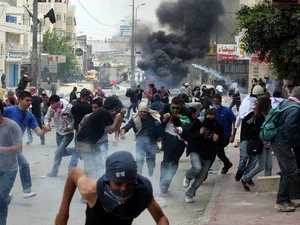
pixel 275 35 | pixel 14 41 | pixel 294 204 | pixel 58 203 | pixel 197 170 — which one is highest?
pixel 14 41

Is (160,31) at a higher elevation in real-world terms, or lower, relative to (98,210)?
higher

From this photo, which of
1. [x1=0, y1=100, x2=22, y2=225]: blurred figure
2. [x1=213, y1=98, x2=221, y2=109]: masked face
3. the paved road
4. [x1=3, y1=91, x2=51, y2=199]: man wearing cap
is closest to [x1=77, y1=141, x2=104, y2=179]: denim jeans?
the paved road

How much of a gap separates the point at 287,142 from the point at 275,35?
17.9 feet

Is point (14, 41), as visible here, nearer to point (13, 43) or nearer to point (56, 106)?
point (13, 43)

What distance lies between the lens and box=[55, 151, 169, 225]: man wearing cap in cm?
380

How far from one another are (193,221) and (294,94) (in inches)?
74.9

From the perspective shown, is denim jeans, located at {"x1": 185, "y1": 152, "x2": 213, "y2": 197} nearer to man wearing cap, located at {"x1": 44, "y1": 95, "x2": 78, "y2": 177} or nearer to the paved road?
the paved road

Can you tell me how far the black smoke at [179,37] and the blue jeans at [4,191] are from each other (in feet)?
89.8

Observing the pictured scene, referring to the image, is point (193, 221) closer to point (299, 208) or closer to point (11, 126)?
point (299, 208)

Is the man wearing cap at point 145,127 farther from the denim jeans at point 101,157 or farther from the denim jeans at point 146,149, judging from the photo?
the denim jeans at point 101,157

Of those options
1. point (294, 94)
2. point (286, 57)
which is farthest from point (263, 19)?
point (294, 94)

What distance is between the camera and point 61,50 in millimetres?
78000

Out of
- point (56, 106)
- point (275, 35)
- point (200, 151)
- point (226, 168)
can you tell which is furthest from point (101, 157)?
point (275, 35)

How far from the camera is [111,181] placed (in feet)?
12.5
